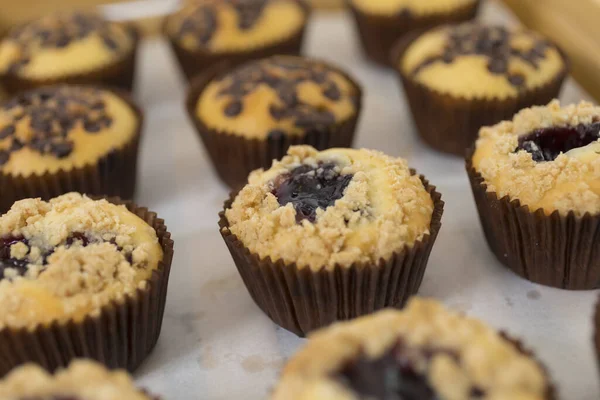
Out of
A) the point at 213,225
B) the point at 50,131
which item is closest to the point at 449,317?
the point at 213,225

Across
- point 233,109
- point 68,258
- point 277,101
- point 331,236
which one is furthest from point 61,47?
point 331,236

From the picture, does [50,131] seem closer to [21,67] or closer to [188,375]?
[21,67]

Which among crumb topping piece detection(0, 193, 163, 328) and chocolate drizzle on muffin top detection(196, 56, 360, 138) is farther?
chocolate drizzle on muffin top detection(196, 56, 360, 138)

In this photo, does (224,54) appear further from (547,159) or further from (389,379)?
(389,379)

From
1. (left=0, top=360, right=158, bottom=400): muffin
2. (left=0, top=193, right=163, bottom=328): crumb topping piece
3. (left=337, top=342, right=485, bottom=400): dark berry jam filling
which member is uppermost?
(left=337, top=342, right=485, bottom=400): dark berry jam filling

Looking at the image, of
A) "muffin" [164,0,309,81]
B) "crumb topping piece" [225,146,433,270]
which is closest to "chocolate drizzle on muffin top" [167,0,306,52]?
"muffin" [164,0,309,81]

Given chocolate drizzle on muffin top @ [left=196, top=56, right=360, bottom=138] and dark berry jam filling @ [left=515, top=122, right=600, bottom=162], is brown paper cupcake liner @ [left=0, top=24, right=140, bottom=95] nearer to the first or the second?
chocolate drizzle on muffin top @ [left=196, top=56, right=360, bottom=138]

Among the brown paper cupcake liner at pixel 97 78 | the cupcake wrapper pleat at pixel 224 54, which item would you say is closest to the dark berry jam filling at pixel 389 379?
the cupcake wrapper pleat at pixel 224 54
